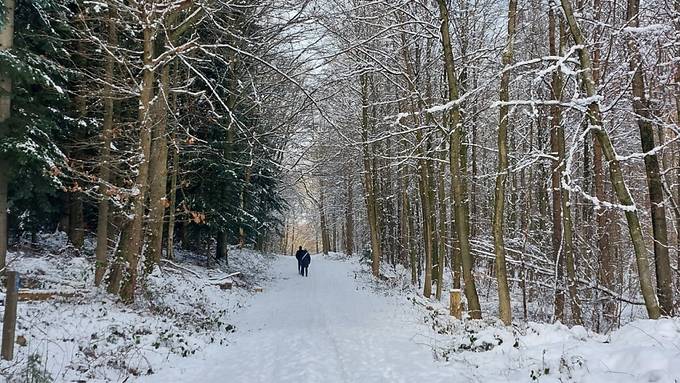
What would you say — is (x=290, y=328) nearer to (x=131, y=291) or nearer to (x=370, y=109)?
(x=131, y=291)

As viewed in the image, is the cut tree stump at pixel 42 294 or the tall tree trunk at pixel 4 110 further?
the tall tree trunk at pixel 4 110

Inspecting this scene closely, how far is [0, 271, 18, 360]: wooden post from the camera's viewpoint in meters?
5.41

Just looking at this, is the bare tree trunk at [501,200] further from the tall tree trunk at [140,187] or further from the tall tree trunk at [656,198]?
the tall tree trunk at [140,187]

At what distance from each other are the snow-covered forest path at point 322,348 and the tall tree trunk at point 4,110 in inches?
206

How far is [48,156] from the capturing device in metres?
10.9

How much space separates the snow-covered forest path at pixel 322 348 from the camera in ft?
21.4

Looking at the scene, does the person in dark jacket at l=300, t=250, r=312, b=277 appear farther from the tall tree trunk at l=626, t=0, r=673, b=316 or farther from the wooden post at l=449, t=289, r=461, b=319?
the tall tree trunk at l=626, t=0, r=673, b=316

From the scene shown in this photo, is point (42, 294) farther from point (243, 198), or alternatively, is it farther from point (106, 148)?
point (243, 198)

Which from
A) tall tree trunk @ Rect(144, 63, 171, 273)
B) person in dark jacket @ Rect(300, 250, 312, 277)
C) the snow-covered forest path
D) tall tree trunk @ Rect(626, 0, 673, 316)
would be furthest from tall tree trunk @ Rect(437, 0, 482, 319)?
person in dark jacket @ Rect(300, 250, 312, 277)

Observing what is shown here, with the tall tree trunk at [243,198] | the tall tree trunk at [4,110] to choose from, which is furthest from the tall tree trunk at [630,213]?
the tall tree trunk at [243,198]

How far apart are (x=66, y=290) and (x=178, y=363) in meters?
3.83

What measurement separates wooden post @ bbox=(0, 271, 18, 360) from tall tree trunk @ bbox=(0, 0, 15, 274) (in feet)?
17.9

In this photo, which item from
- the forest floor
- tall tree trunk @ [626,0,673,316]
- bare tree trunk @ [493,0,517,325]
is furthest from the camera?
bare tree trunk @ [493,0,517,325]

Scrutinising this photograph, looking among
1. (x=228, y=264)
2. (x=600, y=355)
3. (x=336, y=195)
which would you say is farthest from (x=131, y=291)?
(x=336, y=195)
